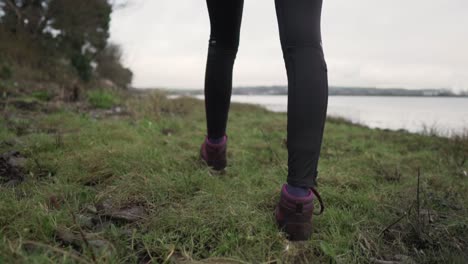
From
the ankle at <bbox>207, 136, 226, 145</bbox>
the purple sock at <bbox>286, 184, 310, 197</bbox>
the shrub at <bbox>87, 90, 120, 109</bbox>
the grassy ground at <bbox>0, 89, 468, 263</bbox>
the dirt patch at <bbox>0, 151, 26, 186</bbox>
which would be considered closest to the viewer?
the grassy ground at <bbox>0, 89, 468, 263</bbox>

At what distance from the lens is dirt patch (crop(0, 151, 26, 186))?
1.23 m

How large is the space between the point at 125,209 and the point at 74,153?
82 centimetres

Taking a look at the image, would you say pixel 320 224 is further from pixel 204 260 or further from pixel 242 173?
pixel 242 173

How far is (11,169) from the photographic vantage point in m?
1.31

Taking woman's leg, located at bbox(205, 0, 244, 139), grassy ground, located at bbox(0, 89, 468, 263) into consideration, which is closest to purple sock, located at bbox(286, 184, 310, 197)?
grassy ground, located at bbox(0, 89, 468, 263)

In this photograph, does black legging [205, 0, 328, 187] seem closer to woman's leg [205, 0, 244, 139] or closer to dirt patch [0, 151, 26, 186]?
woman's leg [205, 0, 244, 139]

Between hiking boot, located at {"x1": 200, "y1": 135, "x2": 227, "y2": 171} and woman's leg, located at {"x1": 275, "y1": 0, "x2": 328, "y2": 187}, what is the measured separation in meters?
0.61

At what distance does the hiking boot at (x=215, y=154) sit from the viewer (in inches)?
58.4

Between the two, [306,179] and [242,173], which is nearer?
[306,179]

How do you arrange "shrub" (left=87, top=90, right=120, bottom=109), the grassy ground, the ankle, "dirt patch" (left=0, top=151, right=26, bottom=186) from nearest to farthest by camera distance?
the grassy ground → "dirt patch" (left=0, top=151, right=26, bottom=186) → the ankle → "shrub" (left=87, top=90, right=120, bottom=109)

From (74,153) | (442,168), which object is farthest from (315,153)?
(442,168)

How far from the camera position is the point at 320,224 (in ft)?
3.28

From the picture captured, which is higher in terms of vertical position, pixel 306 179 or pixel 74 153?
pixel 306 179

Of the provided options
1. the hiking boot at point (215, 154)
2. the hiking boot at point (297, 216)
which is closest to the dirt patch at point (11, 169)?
the hiking boot at point (215, 154)
